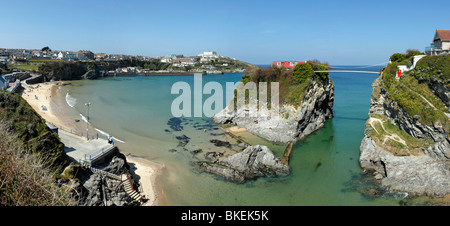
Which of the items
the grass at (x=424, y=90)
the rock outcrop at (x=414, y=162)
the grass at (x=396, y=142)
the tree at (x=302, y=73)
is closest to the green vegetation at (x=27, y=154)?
the rock outcrop at (x=414, y=162)

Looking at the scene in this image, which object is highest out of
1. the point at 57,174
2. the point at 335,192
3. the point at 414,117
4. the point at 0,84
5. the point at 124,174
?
the point at 0,84

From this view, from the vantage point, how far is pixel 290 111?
99.8 feet

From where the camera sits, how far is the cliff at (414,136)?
18188 mm

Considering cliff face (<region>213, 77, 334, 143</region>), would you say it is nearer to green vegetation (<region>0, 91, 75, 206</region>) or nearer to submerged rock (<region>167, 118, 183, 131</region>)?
submerged rock (<region>167, 118, 183, 131</region>)

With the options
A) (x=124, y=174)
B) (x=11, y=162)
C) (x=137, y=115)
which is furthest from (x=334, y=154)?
(x=137, y=115)

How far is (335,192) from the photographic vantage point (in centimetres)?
1855

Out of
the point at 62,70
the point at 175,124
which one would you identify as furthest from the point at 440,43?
the point at 62,70

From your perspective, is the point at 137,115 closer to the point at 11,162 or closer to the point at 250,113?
the point at 250,113

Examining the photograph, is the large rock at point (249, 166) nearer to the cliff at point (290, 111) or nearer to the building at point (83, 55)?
the cliff at point (290, 111)

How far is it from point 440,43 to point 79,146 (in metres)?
37.4

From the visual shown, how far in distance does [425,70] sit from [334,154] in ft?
36.0

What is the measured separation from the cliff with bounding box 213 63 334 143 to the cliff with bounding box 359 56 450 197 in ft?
24.6

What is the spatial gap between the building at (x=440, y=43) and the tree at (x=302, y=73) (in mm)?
13060

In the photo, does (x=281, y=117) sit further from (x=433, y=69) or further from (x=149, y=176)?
(x=149, y=176)
